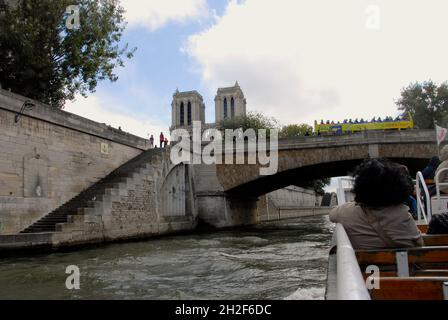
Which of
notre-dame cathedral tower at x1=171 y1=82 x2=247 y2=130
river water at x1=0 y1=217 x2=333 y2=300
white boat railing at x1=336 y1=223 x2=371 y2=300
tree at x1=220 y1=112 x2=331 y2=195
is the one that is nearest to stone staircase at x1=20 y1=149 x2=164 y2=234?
river water at x1=0 y1=217 x2=333 y2=300

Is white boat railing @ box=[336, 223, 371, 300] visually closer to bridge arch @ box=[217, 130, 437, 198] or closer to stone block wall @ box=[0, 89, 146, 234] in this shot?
stone block wall @ box=[0, 89, 146, 234]

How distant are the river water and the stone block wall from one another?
116 inches

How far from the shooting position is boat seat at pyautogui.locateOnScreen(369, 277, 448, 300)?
2.25 m

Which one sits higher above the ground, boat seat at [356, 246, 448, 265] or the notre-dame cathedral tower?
the notre-dame cathedral tower

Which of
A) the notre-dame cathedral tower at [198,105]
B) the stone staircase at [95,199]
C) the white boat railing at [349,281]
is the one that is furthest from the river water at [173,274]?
the notre-dame cathedral tower at [198,105]

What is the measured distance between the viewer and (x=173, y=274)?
8.11 meters

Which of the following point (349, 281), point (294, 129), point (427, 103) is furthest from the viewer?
point (294, 129)

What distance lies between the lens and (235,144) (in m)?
24.2

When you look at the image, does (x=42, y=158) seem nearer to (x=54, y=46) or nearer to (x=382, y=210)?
(x=54, y=46)

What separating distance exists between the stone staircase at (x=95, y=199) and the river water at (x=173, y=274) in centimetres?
219

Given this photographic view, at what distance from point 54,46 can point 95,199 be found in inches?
278

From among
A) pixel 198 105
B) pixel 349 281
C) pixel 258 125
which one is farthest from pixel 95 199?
pixel 198 105
